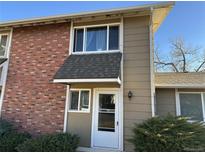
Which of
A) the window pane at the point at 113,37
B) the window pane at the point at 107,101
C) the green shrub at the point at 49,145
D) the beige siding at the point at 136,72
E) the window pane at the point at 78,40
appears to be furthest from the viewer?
the window pane at the point at 78,40

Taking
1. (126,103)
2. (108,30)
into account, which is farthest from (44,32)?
(126,103)

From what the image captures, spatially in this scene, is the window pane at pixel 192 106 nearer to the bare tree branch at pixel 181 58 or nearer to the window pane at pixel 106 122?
the window pane at pixel 106 122

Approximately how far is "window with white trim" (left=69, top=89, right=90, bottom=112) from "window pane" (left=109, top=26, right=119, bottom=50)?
93.3 inches

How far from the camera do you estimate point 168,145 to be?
5.15 metres

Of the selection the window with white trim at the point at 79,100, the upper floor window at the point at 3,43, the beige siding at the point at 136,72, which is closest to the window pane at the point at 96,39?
the beige siding at the point at 136,72

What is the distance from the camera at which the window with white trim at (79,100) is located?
24.7ft

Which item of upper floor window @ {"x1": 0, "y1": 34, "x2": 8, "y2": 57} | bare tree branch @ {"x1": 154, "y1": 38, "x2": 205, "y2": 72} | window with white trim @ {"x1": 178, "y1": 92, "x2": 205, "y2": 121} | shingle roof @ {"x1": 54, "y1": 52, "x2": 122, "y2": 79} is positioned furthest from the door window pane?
bare tree branch @ {"x1": 154, "y1": 38, "x2": 205, "y2": 72}

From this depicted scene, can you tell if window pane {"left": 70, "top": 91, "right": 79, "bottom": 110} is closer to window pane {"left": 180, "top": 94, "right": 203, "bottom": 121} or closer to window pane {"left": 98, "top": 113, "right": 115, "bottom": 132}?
window pane {"left": 98, "top": 113, "right": 115, "bottom": 132}

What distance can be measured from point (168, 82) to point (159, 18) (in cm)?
378

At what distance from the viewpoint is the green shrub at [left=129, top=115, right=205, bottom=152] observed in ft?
16.7

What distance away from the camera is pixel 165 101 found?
9.61m

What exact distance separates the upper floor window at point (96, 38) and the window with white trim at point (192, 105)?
5066 millimetres

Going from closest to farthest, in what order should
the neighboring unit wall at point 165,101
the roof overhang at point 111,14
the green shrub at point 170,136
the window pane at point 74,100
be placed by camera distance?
the green shrub at point 170,136
the roof overhang at point 111,14
the window pane at point 74,100
the neighboring unit wall at point 165,101

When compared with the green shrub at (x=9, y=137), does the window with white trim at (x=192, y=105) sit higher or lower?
higher
